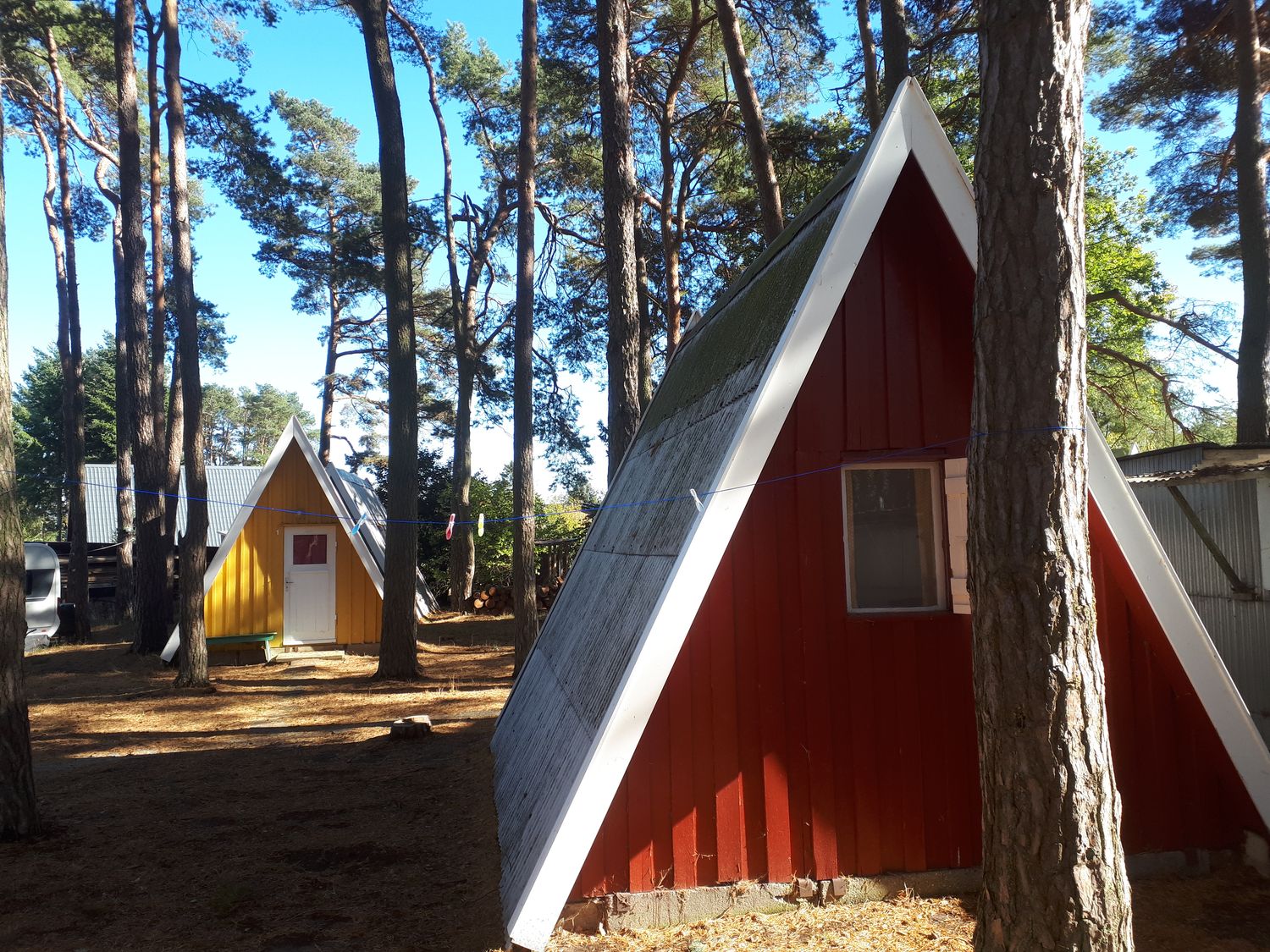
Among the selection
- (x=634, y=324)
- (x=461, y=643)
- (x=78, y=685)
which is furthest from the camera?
(x=461, y=643)

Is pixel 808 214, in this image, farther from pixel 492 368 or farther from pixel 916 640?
pixel 492 368

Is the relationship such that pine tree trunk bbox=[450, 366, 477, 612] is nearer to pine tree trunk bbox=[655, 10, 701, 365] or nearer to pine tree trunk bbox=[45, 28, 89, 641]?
pine tree trunk bbox=[655, 10, 701, 365]

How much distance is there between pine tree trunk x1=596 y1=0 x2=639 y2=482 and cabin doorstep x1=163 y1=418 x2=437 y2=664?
7.50 metres

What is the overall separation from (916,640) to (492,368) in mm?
22897

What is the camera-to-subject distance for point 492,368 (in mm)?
26531

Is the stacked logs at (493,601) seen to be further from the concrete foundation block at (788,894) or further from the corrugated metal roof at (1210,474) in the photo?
the concrete foundation block at (788,894)

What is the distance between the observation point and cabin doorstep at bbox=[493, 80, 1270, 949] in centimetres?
432

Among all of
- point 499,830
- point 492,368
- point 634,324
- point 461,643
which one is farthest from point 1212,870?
point 492,368

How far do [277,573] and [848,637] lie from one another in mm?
13971

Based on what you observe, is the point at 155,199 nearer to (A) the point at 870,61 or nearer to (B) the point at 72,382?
(B) the point at 72,382

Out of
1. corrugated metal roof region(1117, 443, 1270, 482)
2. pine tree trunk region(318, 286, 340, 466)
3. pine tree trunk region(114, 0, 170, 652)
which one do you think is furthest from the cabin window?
pine tree trunk region(318, 286, 340, 466)

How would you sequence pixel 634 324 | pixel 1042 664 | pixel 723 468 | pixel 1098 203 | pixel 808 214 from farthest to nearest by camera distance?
1. pixel 1098 203
2. pixel 634 324
3. pixel 808 214
4. pixel 723 468
5. pixel 1042 664

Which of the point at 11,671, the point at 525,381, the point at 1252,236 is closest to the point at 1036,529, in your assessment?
the point at 11,671

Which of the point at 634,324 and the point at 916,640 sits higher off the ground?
the point at 634,324
